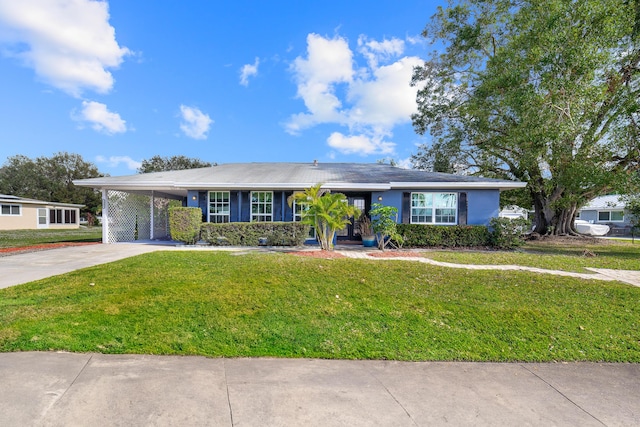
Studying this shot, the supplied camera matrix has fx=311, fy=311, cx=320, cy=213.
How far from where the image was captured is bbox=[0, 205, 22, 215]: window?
24.6 metres

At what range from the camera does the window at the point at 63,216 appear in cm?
2912

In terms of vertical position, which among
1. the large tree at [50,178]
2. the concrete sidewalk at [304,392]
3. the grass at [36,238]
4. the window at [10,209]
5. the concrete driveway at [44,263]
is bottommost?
the concrete sidewalk at [304,392]

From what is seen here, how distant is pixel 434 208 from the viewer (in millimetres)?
13305

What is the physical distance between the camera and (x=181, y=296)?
516 centimetres

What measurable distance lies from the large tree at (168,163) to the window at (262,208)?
103 ft

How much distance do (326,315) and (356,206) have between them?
9.46 m

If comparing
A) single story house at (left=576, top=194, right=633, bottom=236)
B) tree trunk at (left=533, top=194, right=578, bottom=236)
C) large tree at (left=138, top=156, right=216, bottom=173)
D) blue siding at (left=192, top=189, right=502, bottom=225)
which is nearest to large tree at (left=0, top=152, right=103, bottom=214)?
large tree at (left=138, top=156, right=216, bottom=173)

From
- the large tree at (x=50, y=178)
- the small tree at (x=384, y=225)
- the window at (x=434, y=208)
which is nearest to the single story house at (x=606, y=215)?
the window at (x=434, y=208)

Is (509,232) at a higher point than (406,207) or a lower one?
lower

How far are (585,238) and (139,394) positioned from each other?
849 inches

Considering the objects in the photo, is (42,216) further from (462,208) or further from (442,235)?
(462,208)

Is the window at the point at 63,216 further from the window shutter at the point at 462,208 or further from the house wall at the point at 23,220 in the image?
the window shutter at the point at 462,208

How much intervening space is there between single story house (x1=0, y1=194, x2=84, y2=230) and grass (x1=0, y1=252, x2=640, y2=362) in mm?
26383

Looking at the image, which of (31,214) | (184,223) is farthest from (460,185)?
(31,214)
